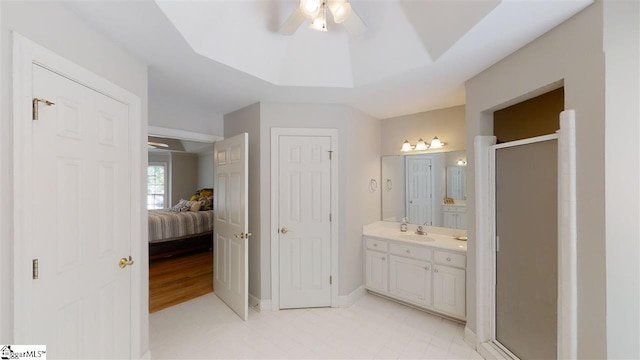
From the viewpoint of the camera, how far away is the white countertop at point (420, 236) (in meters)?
2.69

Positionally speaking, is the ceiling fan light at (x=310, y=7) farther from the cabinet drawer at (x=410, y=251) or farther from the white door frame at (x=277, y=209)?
the cabinet drawer at (x=410, y=251)

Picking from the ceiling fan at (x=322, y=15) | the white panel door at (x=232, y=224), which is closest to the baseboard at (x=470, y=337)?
the white panel door at (x=232, y=224)

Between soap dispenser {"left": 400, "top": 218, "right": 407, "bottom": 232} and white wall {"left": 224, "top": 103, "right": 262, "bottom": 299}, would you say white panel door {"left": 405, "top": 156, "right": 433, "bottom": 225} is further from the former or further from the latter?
white wall {"left": 224, "top": 103, "right": 262, "bottom": 299}

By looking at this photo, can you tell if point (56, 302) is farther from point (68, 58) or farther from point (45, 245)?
point (68, 58)

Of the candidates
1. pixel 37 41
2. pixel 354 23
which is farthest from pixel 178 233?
pixel 354 23

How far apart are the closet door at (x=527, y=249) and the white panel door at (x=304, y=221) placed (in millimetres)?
1648

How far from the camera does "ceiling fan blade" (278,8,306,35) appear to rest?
1623 mm

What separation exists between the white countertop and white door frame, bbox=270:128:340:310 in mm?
547

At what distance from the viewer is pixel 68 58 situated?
1.34 metres

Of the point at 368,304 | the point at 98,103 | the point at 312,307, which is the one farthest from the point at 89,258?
the point at 368,304

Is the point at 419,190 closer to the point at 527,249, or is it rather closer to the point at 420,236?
the point at 420,236

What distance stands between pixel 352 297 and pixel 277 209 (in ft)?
4.59

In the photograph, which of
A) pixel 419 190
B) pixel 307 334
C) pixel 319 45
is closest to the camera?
pixel 319 45

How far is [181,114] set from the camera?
3.05m
